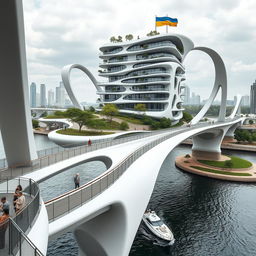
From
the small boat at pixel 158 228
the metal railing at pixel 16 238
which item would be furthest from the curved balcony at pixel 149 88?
the metal railing at pixel 16 238

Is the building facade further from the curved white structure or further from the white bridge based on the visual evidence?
the white bridge

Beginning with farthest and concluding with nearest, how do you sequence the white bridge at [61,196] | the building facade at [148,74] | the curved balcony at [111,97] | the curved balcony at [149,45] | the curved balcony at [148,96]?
the curved balcony at [111,97]
the curved balcony at [148,96]
the curved balcony at [149,45]
the building facade at [148,74]
the white bridge at [61,196]

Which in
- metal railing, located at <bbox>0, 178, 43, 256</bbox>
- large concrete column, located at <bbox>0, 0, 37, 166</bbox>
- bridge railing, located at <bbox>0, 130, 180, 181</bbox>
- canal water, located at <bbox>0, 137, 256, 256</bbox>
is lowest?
canal water, located at <bbox>0, 137, 256, 256</bbox>

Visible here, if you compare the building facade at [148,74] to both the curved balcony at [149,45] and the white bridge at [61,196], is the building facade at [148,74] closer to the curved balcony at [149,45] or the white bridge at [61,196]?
the curved balcony at [149,45]

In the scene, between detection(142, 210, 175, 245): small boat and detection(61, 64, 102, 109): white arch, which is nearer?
detection(142, 210, 175, 245): small boat

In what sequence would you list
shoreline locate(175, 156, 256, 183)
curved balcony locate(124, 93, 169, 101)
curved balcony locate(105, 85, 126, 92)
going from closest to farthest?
shoreline locate(175, 156, 256, 183) → curved balcony locate(124, 93, 169, 101) → curved balcony locate(105, 85, 126, 92)

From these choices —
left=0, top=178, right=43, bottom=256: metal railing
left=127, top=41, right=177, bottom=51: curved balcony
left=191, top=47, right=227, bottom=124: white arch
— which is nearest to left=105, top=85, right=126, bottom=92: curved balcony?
left=127, top=41, right=177, bottom=51: curved balcony

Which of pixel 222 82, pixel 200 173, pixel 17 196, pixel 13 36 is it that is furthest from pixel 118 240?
pixel 222 82
